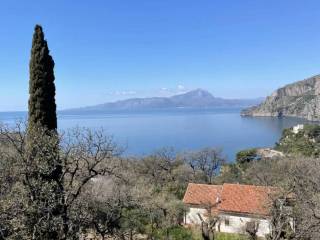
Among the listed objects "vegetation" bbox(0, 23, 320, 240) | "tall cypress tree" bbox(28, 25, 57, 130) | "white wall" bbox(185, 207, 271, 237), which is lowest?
"white wall" bbox(185, 207, 271, 237)

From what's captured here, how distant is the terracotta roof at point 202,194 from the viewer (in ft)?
Result: 112

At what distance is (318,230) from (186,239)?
8488 millimetres

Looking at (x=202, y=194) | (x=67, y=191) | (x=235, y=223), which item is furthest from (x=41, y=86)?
(x=202, y=194)

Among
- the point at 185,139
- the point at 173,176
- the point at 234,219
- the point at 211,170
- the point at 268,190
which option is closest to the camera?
the point at 268,190

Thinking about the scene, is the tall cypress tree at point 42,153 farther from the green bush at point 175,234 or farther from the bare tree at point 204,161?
the bare tree at point 204,161

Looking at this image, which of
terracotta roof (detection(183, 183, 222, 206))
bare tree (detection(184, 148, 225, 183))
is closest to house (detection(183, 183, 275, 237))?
terracotta roof (detection(183, 183, 222, 206))

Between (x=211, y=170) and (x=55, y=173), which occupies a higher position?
(x=55, y=173)

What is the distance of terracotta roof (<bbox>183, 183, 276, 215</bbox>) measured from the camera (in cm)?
3155

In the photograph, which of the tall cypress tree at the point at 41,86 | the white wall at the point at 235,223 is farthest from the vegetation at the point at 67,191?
the white wall at the point at 235,223

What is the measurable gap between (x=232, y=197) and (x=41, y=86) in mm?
20128

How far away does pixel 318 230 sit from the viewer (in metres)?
19.6

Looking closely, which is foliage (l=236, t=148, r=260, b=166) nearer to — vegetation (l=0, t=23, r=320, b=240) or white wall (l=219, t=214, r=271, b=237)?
vegetation (l=0, t=23, r=320, b=240)

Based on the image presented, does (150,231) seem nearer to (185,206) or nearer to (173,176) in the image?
(185,206)

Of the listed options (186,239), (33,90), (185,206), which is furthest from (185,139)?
(33,90)
